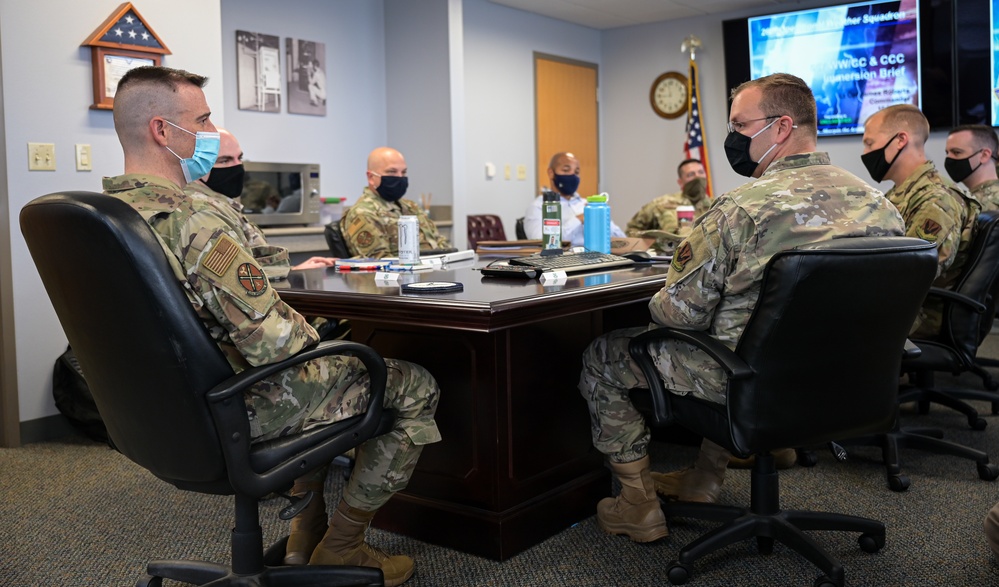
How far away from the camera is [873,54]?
20.8 feet

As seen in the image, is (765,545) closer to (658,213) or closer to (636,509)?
(636,509)

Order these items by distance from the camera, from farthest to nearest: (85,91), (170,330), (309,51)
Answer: (309,51) < (85,91) < (170,330)

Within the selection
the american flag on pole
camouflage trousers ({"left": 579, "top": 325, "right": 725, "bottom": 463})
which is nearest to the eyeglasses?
camouflage trousers ({"left": 579, "top": 325, "right": 725, "bottom": 463})

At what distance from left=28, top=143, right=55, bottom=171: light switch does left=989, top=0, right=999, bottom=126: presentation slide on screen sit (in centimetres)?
585

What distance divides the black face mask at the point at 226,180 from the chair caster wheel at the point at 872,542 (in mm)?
2355

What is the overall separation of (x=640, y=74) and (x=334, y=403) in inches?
250

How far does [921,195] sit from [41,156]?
11.2ft

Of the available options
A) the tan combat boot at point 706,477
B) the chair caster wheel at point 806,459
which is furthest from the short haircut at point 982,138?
the tan combat boot at point 706,477

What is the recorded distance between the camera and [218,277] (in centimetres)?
159

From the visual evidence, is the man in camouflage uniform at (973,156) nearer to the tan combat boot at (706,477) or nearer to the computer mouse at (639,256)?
the computer mouse at (639,256)

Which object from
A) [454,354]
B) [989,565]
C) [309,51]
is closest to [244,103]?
[309,51]

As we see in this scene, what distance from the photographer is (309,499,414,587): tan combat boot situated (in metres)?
2.00

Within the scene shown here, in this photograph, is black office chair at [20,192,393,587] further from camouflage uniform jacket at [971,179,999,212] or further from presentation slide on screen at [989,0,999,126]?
presentation slide on screen at [989,0,999,126]

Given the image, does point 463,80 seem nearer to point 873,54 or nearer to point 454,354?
point 873,54
